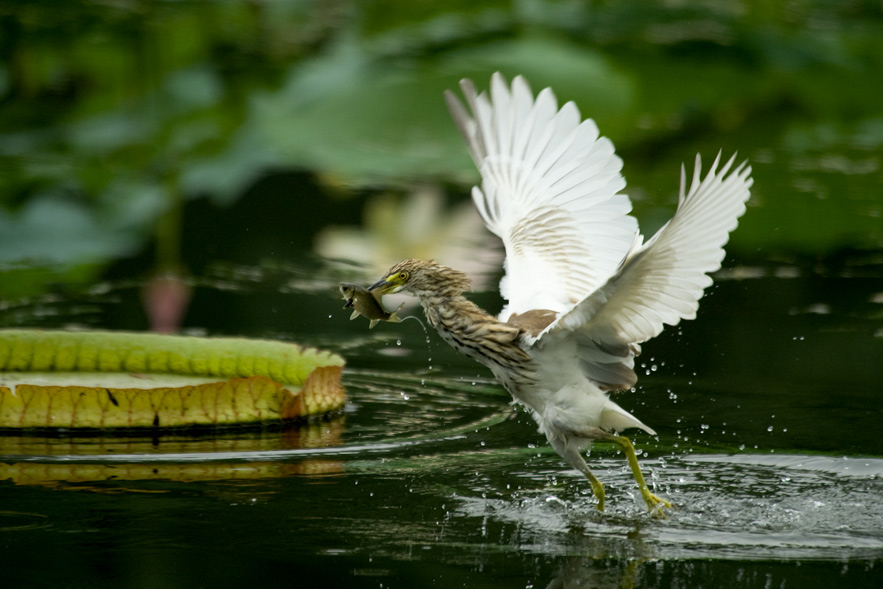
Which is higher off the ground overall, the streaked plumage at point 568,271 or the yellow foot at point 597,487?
the streaked plumage at point 568,271

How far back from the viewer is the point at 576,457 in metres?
4.52

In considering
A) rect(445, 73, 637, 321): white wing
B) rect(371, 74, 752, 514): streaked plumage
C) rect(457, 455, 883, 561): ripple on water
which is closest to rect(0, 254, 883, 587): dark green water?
rect(457, 455, 883, 561): ripple on water

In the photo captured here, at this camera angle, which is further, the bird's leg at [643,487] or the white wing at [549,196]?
the white wing at [549,196]

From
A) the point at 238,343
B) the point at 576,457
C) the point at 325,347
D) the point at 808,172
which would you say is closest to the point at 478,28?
the point at 808,172

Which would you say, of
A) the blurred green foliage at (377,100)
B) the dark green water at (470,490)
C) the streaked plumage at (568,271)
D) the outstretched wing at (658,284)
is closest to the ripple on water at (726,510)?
the dark green water at (470,490)

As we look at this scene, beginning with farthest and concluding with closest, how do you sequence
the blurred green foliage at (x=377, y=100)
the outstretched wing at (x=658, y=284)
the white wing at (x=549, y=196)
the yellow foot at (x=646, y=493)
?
the blurred green foliage at (x=377, y=100) < the white wing at (x=549, y=196) < the yellow foot at (x=646, y=493) < the outstretched wing at (x=658, y=284)

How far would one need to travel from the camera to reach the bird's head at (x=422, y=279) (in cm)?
479

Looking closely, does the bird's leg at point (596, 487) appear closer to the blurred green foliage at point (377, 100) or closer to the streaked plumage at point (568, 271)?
the streaked plumage at point (568, 271)

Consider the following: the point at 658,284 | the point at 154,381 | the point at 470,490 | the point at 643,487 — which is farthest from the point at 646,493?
the point at 154,381

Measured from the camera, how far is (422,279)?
15.8 ft

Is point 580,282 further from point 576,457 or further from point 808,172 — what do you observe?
point 808,172

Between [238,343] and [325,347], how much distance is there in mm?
1070

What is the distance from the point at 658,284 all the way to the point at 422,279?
3.15ft

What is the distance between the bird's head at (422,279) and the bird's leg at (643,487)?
2.61 feet
